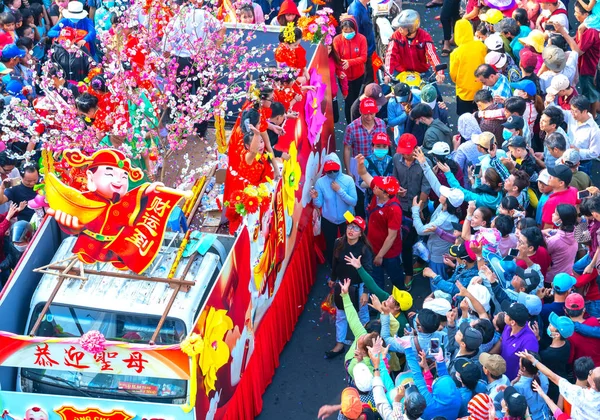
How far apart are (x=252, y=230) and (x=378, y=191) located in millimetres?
1989

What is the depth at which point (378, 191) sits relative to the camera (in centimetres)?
1140

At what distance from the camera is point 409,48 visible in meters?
14.5

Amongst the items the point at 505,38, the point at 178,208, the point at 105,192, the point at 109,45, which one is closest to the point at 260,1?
the point at 505,38

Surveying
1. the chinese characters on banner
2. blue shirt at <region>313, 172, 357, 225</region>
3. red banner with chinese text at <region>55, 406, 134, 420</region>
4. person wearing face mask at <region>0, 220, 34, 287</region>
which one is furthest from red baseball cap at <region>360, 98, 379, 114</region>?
red banner with chinese text at <region>55, 406, 134, 420</region>

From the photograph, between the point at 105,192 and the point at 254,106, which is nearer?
the point at 105,192

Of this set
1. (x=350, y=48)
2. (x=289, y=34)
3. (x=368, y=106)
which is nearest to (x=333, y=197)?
(x=368, y=106)

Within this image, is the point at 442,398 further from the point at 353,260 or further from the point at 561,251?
the point at 561,251

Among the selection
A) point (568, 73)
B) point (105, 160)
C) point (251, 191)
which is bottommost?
point (568, 73)

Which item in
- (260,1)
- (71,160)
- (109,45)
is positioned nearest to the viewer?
(71,160)

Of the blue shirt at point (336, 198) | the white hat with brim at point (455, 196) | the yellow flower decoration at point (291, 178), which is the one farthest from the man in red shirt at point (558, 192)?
the yellow flower decoration at point (291, 178)

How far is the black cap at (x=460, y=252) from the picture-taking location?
1070 cm

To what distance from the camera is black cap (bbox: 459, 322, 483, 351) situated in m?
9.20

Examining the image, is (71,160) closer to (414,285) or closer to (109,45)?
(109,45)

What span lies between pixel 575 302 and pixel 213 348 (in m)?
3.46
